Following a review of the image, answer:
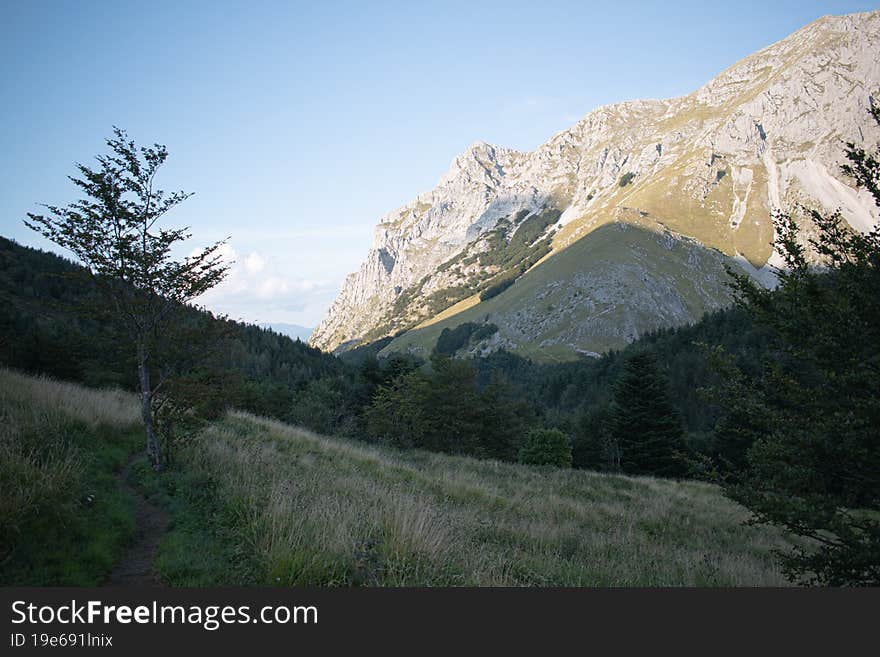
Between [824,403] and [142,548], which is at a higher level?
[824,403]

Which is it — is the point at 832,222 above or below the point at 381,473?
above

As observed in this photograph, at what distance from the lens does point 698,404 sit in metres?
95.4

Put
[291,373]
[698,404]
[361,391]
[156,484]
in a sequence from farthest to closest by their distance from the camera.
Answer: [291,373]
[698,404]
[361,391]
[156,484]

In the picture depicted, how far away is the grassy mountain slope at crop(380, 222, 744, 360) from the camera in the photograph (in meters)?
160

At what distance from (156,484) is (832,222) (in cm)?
1444

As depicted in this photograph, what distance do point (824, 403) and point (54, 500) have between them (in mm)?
11767

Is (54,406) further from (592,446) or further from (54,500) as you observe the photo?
(592,446)

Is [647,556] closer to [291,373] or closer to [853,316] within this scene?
[853,316]

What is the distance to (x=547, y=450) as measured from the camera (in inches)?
1848

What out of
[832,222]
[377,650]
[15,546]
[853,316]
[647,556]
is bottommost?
[647,556]

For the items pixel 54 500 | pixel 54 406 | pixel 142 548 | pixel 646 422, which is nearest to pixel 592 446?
pixel 646 422

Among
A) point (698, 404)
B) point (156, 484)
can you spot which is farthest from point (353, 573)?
point (698, 404)

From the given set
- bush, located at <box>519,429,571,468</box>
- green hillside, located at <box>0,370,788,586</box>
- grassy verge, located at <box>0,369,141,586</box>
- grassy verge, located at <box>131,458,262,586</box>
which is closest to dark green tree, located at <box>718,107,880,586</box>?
green hillside, located at <box>0,370,788,586</box>

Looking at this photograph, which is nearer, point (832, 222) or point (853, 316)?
point (853, 316)
